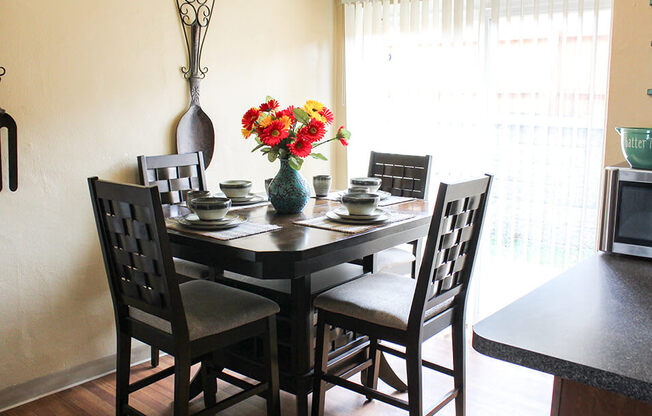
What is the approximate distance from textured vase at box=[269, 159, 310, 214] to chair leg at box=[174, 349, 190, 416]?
785 mm

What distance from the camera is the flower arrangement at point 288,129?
2.32m

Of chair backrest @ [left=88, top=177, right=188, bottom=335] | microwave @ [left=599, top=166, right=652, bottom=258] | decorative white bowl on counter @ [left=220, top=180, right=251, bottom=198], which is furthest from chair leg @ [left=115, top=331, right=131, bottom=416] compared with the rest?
microwave @ [left=599, top=166, right=652, bottom=258]

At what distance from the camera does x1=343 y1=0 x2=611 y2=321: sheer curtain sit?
3014 millimetres

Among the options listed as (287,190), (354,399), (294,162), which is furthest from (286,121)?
(354,399)

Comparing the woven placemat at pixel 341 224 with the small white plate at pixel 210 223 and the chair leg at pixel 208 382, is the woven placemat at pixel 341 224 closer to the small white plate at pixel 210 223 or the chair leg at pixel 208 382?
the small white plate at pixel 210 223

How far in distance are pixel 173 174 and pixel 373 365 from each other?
1343mm

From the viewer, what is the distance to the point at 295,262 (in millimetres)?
1920

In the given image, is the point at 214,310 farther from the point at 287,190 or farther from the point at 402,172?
the point at 402,172

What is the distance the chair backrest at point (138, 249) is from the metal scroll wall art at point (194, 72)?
3.74ft

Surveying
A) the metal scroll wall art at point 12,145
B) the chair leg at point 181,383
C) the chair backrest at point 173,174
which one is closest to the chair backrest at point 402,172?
the chair backrest at point 173,174

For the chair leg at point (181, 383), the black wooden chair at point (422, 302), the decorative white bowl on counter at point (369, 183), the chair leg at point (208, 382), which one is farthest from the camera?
the decorative white bowl on counter at point (369, 183)

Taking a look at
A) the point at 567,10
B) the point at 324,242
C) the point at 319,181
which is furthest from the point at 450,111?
the point at 324,242

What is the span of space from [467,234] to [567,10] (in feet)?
4.87

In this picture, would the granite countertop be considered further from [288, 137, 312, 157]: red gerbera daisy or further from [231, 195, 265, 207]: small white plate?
[231, 195, 265, 207]: small white plate
